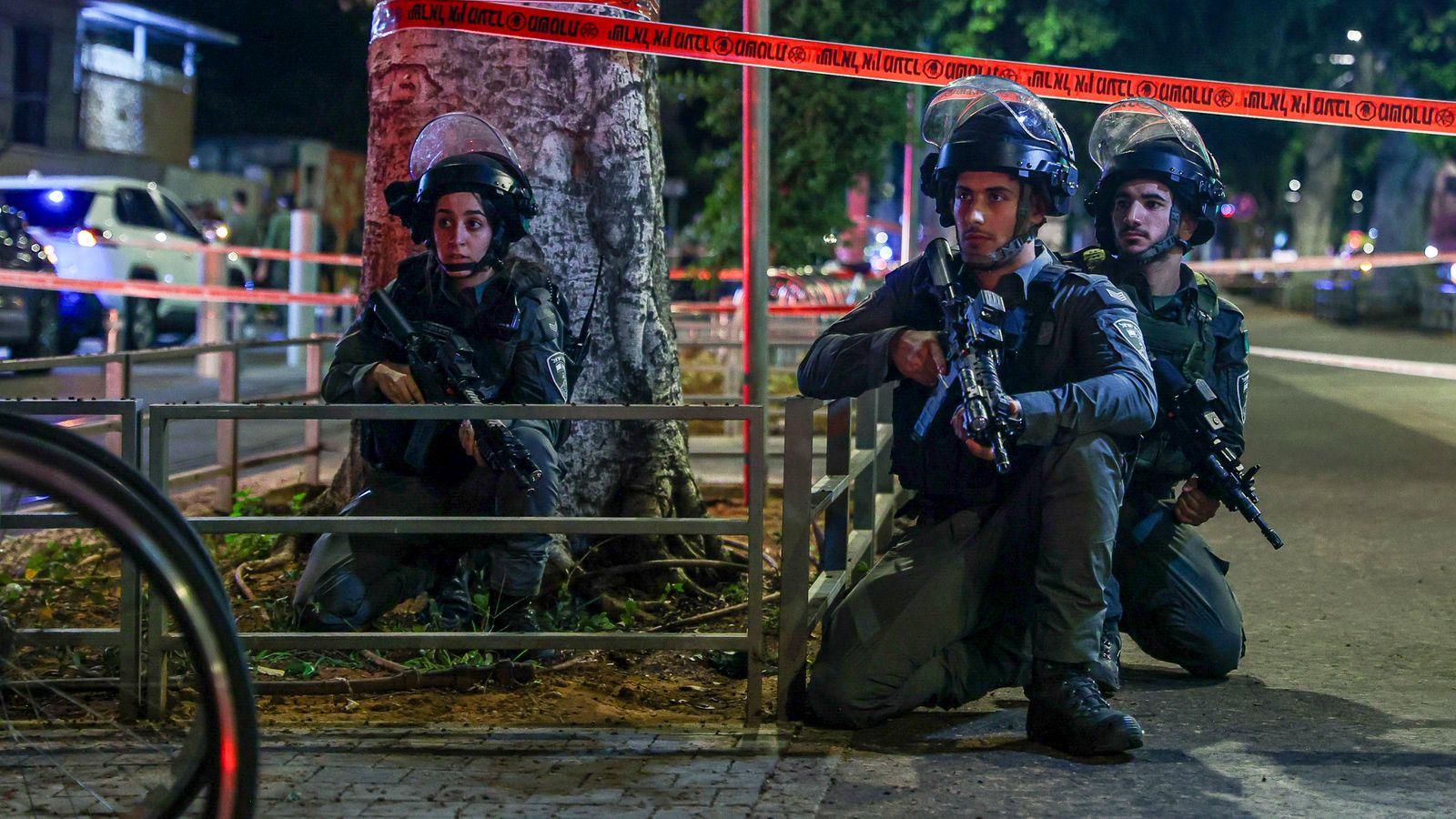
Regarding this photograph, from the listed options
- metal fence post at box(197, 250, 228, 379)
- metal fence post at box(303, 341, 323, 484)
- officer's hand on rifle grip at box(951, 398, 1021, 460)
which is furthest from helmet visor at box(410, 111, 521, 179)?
metal fence post at box(197, 250, 228, 379)

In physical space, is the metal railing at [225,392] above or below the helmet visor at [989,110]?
below

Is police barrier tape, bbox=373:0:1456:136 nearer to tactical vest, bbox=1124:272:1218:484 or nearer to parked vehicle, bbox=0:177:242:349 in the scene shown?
tactical vest, bbox=1124:272:1218:484

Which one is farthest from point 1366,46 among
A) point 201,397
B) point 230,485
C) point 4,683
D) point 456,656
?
point 4,683

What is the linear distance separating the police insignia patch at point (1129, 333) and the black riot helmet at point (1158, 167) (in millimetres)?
677

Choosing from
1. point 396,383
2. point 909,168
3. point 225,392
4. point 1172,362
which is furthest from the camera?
point 909,168

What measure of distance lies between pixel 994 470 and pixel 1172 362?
→ 80 centimetres

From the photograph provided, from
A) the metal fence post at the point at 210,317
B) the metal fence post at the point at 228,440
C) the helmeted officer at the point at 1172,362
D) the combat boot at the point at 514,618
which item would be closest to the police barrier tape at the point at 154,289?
the metal fence post at the point at 210,317

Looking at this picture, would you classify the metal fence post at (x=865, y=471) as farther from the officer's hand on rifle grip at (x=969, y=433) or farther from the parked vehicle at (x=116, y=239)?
the parked vehicle at (x=116, y=239)

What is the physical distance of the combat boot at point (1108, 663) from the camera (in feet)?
14.5

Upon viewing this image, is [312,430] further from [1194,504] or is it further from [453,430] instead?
[1194,504]

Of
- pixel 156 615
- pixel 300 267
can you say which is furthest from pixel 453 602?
pixel 300 267

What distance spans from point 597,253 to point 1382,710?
308 centimetres

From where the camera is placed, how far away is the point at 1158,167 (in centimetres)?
504

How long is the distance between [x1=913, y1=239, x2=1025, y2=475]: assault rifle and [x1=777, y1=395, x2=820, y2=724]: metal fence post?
0.36m
